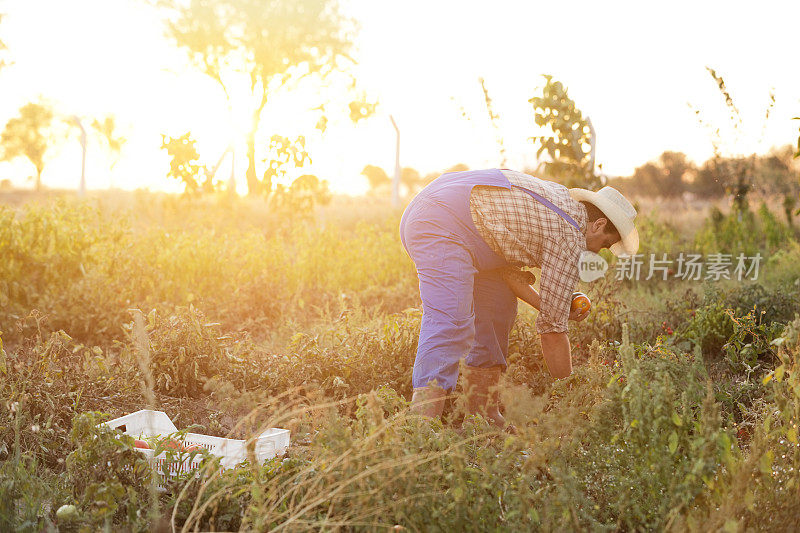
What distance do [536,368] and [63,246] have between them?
342 centimetres

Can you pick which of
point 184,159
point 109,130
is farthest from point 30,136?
point 184,159

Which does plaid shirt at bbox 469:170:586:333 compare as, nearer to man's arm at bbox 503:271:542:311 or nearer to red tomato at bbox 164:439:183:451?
man's arm at bbox 503:271:542:311

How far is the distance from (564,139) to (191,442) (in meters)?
3.84

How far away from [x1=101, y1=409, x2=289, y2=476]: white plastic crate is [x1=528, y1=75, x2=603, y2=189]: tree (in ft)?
12.0

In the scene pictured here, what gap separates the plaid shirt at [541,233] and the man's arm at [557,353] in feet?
0.13

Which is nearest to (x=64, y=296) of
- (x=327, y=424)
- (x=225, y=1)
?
(x=327, y=424)

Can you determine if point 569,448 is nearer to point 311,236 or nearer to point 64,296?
point 64,296

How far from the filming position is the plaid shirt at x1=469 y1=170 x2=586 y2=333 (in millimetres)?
2795

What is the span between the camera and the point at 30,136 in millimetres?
32969

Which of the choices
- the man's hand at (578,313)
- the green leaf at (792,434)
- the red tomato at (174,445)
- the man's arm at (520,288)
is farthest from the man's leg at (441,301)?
the green leaf at (792,434)

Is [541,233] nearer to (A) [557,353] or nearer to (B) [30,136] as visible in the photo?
(A) [557,353]

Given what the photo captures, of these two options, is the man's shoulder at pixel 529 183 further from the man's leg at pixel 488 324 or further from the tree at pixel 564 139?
the tree at pixel 564 139

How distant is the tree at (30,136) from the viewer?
31.0 meters

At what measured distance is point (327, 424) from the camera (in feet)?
6.83
